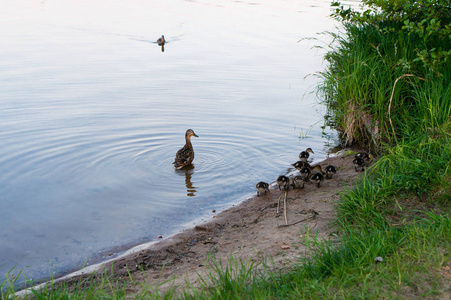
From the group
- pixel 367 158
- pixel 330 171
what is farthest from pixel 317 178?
pixel 367 158

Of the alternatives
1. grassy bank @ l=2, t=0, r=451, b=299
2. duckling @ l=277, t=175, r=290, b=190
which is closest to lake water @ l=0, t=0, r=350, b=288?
duckling @ l=277, t=175, r=290, b=190

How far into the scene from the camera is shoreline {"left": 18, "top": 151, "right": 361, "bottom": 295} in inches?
229

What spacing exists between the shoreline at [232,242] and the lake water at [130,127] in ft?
1.54

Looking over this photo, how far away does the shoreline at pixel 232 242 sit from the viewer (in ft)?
19.1

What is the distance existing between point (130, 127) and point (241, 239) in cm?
590

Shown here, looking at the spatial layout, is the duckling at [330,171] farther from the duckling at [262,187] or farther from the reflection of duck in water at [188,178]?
the reflection of duck in water at [188,178]

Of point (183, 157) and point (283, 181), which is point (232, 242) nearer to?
point (283, 181)

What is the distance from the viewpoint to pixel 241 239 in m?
6.80

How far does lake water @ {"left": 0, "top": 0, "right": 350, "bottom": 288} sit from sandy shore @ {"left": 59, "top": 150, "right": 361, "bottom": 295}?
21.2 inches

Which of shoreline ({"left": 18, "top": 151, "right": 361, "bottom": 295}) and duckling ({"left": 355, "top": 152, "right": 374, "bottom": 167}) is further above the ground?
duckling ({"left": 355, "top": 152, "right": 374, "bottom": 167})

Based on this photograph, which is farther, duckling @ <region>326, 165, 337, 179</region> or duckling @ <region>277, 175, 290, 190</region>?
duckling @ <region>326, 165, 337, 179</region>

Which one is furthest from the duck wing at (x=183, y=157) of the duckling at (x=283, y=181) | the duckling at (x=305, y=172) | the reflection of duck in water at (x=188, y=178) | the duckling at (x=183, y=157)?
the duckling at (x=305, y=172)

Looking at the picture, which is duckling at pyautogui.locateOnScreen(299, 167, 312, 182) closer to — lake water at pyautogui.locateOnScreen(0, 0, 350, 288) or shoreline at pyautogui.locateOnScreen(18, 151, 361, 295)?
shoreline at pyautogui.locateOnScreen(18, 151, 361, 295)

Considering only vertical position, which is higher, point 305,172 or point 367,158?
point 367,158
